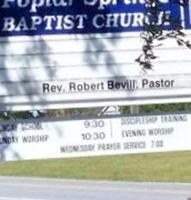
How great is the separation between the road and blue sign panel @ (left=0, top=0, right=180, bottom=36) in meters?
7.79

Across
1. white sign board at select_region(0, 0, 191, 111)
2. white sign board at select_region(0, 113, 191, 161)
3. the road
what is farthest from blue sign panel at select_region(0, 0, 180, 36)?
the road

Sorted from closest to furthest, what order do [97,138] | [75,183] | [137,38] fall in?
1. [97,138]
2. [137,38]
3. [75,183]

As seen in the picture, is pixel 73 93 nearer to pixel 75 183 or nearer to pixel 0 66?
pixel 0 66

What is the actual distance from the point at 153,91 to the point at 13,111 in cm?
112

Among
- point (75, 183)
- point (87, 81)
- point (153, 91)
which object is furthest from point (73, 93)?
point (75, 183)

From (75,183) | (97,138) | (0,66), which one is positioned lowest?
(75,183)

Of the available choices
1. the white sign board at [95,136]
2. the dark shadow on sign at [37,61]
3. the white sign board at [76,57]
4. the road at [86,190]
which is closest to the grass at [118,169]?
the road at [86,190]

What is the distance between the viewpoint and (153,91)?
7227mm

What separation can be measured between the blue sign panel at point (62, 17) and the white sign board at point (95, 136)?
748 millimetres

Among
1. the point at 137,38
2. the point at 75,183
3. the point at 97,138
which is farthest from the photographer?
the point at 75,183

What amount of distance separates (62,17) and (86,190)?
400 inches

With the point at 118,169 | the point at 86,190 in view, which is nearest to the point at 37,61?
the point at 86,190

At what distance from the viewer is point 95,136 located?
21.8ft

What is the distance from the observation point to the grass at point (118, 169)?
1952cm
